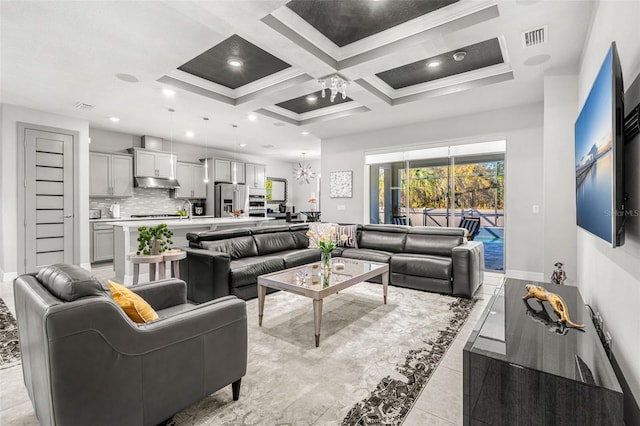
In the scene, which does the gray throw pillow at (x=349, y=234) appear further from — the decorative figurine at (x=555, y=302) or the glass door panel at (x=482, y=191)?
the decorative figurine at (x=555, y=302)

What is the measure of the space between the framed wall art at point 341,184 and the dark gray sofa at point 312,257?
1640 millimetres

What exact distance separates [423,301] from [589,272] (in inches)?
67.6

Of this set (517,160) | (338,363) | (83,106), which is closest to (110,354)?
(338,363)

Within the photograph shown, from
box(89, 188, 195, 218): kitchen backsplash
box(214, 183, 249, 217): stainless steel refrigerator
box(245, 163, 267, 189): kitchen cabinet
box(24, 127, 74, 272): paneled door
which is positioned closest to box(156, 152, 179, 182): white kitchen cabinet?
box(89, 188, 195, 218): kitchen backsplash

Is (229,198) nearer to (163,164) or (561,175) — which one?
(163,164)

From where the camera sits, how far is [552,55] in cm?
328

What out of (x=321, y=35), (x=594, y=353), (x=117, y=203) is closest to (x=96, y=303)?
(x=594, y=353)

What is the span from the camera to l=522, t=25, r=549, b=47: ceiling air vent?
282cm

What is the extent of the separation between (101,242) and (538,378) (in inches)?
282

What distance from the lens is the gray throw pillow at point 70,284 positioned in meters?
1.36

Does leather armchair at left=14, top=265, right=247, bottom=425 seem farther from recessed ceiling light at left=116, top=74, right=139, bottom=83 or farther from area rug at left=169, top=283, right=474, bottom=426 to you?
recessed ceiling light at left=116, top=74, right=139, bottom=83

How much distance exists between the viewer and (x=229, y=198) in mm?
8469

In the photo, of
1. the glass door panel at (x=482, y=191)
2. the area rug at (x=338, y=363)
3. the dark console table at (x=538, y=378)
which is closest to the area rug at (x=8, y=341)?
the area rug at (x=338, y=363)

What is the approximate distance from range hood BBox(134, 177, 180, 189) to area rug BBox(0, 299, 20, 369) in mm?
3930
